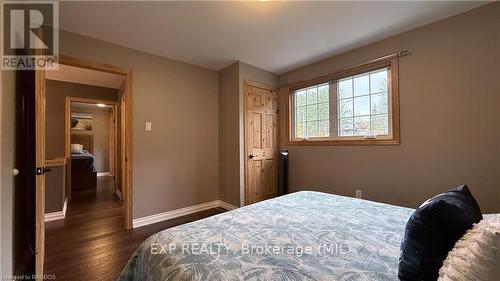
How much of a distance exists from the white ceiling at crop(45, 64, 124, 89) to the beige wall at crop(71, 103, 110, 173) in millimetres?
3784

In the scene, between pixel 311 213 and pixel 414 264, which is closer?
pixel 414 264

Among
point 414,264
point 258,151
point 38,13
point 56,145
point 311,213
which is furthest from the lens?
point 56,145

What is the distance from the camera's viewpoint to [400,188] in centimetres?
237

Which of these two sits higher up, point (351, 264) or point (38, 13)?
point (38, 13)

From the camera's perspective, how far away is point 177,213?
3049 millimetres

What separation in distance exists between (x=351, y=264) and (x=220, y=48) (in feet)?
8.71

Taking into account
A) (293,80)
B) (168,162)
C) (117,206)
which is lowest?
(117,206)

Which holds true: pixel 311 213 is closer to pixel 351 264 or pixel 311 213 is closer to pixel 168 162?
pixel 351 264

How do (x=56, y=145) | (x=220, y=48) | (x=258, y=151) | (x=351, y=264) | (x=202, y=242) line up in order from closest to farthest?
1. (x=351, y=264)
2. (x=202, y=242)
3. (x=220, y=48)
4. (x=258, y=151)
5. (x=56, y=145)

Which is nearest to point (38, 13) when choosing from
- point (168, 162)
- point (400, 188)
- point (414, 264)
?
point (168, 162)

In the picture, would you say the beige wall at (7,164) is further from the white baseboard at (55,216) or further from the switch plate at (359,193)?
the switch plate at (359,193)

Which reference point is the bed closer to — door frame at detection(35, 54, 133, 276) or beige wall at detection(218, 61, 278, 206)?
door frame at detection(35, 54, 133, 276)

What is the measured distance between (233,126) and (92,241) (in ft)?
7.20

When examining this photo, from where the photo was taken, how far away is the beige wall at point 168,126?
2664 mm
